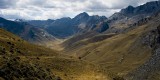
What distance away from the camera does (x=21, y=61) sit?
281 feet

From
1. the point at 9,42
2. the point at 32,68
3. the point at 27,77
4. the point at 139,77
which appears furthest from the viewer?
the point at 139,77

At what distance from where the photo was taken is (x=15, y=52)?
96.9m

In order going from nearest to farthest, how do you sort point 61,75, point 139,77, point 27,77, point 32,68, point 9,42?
point 27,77
point 32,68
point 61,75
point 9,42
point 139,77

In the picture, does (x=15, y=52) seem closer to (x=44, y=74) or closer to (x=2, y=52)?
(x=2, y=52)

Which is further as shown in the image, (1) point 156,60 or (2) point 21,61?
(1) point 156,60

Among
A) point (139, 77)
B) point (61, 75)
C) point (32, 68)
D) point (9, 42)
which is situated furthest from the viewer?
point (139, 77)

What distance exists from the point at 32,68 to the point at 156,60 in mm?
50999

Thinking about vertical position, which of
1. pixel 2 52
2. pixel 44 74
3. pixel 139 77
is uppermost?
pixel 2 52

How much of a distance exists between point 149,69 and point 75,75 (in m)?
28.8

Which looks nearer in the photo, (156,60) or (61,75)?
(61,75)

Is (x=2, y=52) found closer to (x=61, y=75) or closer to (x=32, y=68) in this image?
(x=32, y=68)

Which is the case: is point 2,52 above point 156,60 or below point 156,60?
above

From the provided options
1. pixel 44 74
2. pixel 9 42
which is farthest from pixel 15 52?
pixel 44 74

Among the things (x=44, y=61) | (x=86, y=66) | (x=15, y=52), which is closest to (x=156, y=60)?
(x=86, y=66)
